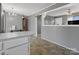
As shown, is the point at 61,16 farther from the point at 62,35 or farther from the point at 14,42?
the point at 14,42

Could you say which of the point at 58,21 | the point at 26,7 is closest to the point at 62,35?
the point at 58,21

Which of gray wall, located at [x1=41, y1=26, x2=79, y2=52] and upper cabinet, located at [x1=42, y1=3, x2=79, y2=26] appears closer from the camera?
upper cabinet, located at [x1=42, y1=3, x2=79, y2=26]

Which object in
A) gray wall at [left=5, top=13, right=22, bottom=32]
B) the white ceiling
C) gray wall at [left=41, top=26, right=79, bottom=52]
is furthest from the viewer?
gray wall at [left=41, top=26, right=79, bottom=52]

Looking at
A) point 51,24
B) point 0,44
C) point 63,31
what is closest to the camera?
point 0,44

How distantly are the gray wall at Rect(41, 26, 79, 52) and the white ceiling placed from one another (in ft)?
0.73

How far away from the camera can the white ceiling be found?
893mm

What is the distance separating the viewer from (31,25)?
1.09 metres

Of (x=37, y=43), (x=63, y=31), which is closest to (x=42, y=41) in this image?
(x=37, y=43)

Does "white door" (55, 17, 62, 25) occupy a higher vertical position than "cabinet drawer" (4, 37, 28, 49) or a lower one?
higher

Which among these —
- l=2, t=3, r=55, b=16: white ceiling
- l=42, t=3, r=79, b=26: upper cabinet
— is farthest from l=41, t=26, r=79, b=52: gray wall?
l=2, t=3, r=55, b=16: white ceiling

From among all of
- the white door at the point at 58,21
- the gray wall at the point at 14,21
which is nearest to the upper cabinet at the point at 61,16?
the white door at the point at 58,21

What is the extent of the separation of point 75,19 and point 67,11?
0.11 meters

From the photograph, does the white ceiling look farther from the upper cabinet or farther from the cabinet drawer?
the cabinet drawer

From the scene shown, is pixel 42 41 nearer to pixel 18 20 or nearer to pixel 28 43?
pixel 28 43
